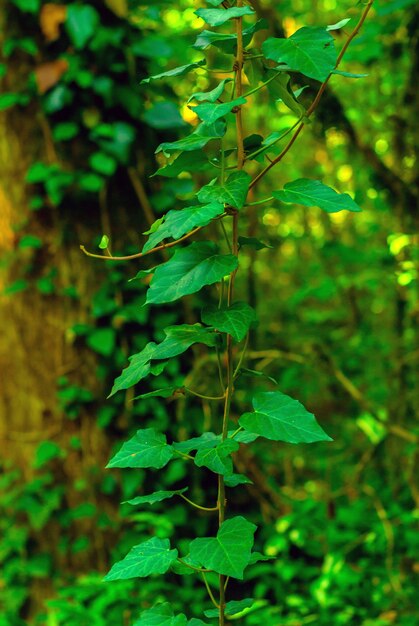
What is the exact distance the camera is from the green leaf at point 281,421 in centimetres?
113

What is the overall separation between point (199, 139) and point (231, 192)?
0.13 meters

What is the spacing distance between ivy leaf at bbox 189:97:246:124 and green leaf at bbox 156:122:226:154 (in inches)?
2.2

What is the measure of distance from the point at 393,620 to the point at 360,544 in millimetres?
493

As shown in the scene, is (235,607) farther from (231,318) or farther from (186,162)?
(186,162)

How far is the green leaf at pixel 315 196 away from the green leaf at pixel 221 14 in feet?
0.95

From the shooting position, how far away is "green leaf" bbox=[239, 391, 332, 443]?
1130mm

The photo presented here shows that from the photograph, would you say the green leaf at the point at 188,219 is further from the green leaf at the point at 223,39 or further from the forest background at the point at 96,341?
the forest background at the point at 96,341

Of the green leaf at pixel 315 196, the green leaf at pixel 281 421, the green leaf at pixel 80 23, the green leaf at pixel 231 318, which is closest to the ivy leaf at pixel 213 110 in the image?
the green leaf at pixel 315 196

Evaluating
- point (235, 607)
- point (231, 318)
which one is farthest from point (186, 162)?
point (235, 607)

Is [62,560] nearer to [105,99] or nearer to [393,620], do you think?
[393,620]

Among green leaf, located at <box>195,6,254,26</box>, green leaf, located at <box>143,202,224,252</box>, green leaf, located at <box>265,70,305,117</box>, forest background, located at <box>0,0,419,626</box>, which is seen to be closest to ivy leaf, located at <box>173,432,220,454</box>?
green leaf, located at <box>143,202,224,252</box>

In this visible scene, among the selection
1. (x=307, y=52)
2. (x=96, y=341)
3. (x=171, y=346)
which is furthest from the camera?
(x=96, y=341)

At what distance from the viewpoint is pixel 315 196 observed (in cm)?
122

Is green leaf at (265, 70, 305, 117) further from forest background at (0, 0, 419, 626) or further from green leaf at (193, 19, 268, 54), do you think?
forest background at (0, 0, 419, 626)
